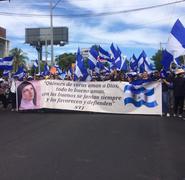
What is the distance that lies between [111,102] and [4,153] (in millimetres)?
9324

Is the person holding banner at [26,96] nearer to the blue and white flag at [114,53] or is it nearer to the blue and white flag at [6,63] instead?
the blue and white flag at [6,63]

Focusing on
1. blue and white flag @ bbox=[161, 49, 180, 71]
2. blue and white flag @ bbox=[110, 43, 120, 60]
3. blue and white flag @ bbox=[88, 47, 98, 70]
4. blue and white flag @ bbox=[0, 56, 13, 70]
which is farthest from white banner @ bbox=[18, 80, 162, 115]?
blue and white flag @ bbox=[110, 43, 120, 60]

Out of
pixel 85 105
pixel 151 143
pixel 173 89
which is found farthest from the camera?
pixel 85 105

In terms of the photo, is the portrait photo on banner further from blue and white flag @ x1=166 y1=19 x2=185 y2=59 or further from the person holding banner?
blue and white flag @ x1=166 y1=19 x2=185 y2=59

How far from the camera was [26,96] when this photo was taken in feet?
61.9

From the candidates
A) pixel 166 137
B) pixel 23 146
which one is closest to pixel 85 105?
pixel 166 137

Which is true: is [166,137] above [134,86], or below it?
below

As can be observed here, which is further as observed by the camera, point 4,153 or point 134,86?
point 134,86

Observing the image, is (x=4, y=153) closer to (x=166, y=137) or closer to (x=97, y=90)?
(x=166, y=137)

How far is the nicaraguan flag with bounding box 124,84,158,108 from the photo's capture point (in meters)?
17.5

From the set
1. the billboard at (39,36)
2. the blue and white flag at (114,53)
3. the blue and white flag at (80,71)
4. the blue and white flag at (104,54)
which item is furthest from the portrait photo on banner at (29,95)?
the billboard at (39,36)

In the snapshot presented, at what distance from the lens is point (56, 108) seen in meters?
18.5

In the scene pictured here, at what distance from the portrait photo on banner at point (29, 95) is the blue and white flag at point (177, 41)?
516 centimetres

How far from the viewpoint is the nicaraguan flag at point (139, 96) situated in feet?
57.3
